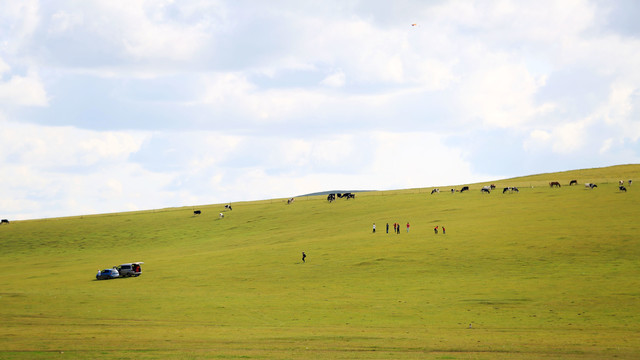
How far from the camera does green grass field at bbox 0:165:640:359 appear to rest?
24.1 metres

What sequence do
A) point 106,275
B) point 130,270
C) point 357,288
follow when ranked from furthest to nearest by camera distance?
point 130,270, point 106,275, point 357,288

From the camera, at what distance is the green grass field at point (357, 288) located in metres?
24.1

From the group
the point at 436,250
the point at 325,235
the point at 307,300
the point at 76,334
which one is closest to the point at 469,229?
the point at 436,250

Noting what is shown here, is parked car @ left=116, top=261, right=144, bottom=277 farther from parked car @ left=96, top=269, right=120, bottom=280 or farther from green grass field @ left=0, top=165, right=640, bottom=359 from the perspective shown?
green grass field @ left=0, top=165, right=640, bottom=359

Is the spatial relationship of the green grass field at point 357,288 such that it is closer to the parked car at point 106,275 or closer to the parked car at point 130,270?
the parked car at point 106,275

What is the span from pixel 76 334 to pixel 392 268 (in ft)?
93.9

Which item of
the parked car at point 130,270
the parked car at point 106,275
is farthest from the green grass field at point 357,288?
the parked car at point 130,270

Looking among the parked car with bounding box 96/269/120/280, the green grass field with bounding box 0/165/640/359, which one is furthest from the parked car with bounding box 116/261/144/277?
the green grass field with bounding box 0/165/640/359

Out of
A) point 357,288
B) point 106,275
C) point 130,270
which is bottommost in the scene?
point 357,288

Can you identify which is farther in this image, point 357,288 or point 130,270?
point 130,270

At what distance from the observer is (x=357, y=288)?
139 ft

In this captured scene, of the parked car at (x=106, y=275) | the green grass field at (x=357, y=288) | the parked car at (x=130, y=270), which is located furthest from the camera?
the parked car at (x=130, y=270)

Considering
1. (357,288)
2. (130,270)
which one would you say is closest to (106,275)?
(130,270)

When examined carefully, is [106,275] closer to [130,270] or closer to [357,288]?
[130,270]
